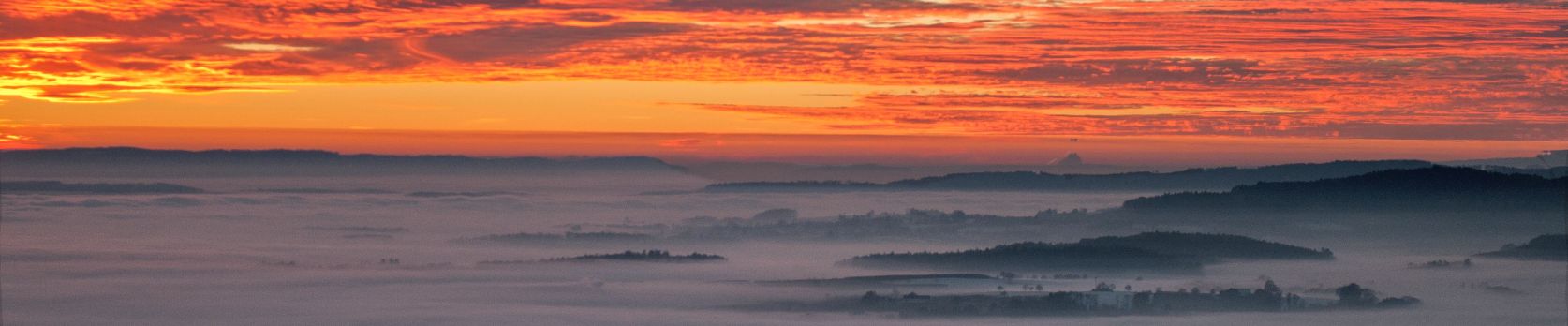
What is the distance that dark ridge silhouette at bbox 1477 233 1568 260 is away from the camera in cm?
18425

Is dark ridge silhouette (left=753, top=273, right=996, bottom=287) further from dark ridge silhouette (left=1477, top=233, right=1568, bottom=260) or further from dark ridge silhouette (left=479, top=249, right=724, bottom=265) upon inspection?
dark ridge silhouette (left=1477, top=233, right=1568, bottom=260)

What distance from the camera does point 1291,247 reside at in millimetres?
181125

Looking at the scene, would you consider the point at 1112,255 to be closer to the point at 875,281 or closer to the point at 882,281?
the point at 882,281

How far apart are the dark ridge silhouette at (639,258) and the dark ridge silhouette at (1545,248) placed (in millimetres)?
94354

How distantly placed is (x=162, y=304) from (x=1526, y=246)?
494ft

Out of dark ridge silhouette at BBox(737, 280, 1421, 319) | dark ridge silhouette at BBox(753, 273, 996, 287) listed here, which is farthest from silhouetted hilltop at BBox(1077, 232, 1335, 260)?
dark ridge silhouette at BBox(737, 280, 1421, 319)

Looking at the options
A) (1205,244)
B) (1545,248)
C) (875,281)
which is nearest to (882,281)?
(875,281)

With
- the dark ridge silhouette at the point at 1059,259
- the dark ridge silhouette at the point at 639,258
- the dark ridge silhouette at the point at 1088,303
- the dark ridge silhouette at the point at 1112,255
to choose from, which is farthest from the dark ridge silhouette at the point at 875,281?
the dark ridge silhouette at the point at 639,258

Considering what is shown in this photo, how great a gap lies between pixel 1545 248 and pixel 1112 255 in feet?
225

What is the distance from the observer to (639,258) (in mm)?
185625

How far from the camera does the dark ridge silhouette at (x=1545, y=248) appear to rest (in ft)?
604

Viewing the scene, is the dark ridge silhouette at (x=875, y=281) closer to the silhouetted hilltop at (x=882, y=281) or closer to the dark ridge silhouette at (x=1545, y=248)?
the silhouetted hilltop at (x=882, y=281)

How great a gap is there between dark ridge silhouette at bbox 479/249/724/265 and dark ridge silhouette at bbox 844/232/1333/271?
2003 cm

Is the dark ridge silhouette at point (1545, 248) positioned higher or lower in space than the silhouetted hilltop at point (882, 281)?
higher
